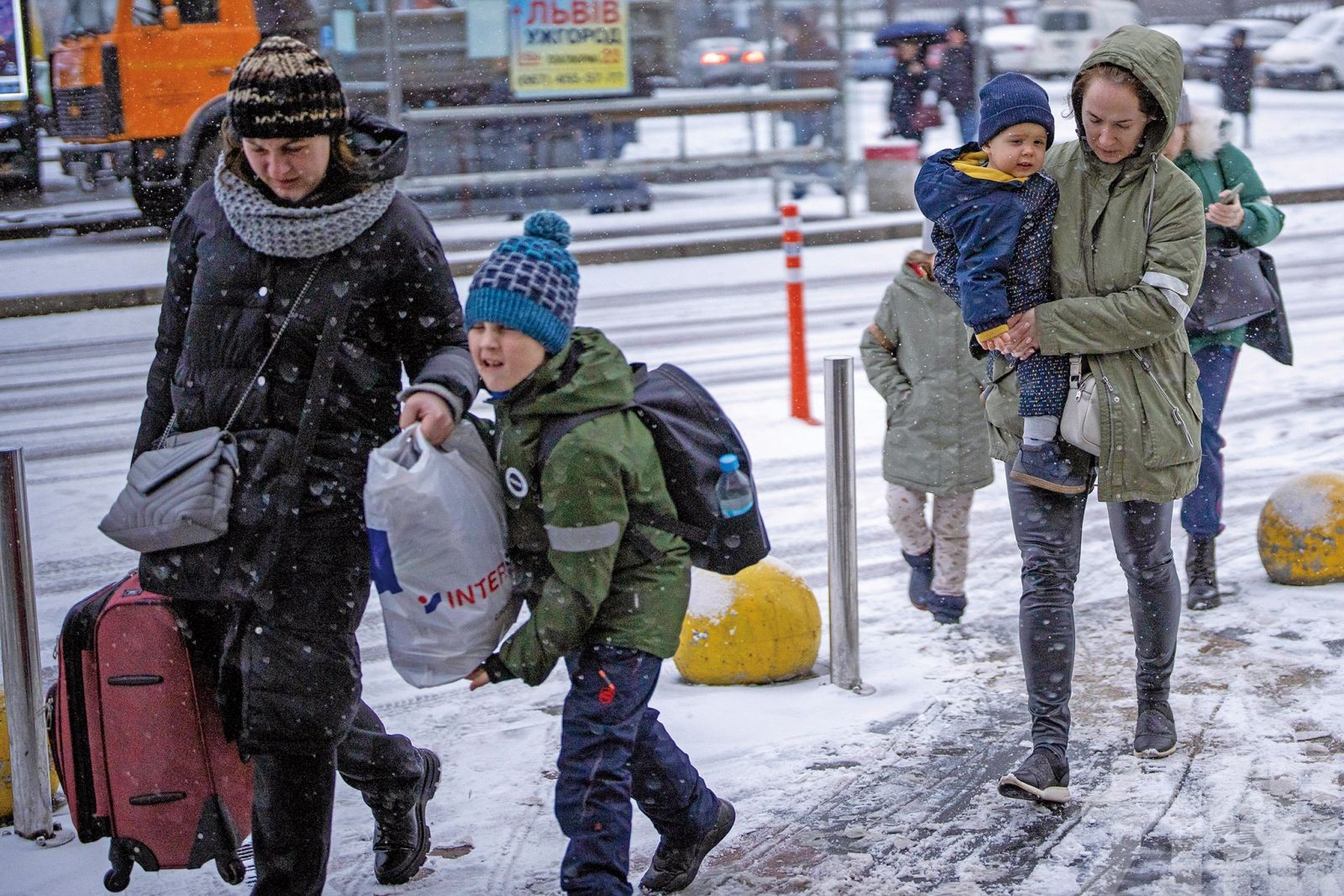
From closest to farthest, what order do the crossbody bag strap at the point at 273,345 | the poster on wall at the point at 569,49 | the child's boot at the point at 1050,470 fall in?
the crossbody bag strap at the point at 273,345
the child's boot at the point at 1050,470
the poster on wall at the point at 569,49

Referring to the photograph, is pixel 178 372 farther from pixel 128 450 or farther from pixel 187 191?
pixel 187 191

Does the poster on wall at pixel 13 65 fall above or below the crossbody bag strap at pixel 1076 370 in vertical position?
above

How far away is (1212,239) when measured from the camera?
215 inches

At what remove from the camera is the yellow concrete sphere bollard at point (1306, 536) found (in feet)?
18.5

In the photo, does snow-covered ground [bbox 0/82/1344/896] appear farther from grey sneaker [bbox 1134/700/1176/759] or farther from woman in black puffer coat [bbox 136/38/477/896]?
woman in black puffer coat [bbox 136/38/477/896]

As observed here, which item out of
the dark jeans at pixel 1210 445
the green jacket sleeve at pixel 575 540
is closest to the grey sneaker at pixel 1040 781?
the green jacket sleeve at pixel 575 540

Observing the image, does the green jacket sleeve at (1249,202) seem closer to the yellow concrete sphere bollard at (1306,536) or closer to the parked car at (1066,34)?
the yellow concrete sphere bollard at (1306,536)

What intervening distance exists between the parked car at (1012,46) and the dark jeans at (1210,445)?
2849 centimetres

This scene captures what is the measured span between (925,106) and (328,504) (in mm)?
20812

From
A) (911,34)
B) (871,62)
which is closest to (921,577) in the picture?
(911,34)

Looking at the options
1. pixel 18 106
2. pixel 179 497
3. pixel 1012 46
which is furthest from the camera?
pixel 1012 46

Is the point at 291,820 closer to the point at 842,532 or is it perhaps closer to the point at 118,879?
the point at 118,879

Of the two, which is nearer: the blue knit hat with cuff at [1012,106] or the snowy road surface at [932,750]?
the snowy road surface at [932,750]

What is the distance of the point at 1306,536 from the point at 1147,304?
2328 millimetres
